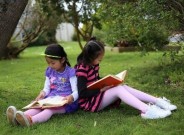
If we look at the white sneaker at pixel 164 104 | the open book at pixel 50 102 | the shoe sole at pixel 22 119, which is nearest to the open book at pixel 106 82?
the open book at pixel 50 102

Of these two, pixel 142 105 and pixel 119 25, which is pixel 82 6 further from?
pixel 142 105

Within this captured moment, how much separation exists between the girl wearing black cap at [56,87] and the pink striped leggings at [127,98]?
14.6 inches

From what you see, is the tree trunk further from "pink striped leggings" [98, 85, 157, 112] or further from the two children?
"pink striped leggings" [98, 85, 157, 112]

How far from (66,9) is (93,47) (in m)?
10.3

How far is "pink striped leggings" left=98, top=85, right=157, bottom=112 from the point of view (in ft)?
15.5

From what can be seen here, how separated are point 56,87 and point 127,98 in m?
0.95

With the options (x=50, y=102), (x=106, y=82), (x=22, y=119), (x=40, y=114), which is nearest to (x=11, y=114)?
(x=22, y=119)

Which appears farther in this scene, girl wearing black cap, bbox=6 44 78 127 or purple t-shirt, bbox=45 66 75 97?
purple t-shirt, bbox=45 66 75 97

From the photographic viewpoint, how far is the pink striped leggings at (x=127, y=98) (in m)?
4.73

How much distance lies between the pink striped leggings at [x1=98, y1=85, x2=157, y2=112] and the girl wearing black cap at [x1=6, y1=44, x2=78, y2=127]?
370 millimetres

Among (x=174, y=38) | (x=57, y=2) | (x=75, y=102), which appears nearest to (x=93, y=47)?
(x=75, y=102)

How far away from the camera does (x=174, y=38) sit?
7.60 meters

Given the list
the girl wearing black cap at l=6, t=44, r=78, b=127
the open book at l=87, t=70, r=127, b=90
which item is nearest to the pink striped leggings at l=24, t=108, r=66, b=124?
the girl wearing black cap at l=6, t=44, r=78, b=127

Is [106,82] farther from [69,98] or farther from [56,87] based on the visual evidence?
[56,87]
